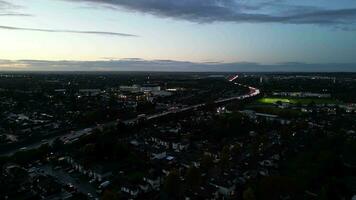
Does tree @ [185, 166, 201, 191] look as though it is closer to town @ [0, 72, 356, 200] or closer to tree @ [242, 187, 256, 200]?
town @ [0, 72, 356, 200]

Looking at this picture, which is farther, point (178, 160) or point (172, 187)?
point (178, 160)

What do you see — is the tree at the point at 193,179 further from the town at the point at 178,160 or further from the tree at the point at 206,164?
the tree at the point at 206,164

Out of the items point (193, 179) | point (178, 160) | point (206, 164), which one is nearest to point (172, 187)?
point (193, 179)

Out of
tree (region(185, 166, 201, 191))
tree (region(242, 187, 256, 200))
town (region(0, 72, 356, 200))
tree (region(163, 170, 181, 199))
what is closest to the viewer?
tree (region(242, 187, 256, 200))

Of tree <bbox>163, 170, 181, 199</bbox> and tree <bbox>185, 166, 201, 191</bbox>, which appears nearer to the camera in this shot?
tree <bbox>163, 170, 181, 199</bbox>

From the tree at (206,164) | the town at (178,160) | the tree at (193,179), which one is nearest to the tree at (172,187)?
the town at (178,160)

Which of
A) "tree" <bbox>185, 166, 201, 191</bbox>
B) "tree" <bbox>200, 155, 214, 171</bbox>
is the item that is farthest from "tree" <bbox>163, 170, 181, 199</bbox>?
"tree" <bbox>200, 155, 214, 171</bbox>

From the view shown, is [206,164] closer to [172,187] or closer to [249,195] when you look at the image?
[172,187]

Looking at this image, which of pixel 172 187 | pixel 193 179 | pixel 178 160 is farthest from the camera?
pixel 178 160

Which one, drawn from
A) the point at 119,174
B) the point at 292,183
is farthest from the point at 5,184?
the point at 292,183

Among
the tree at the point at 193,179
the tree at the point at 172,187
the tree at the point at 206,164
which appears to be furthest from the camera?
the tree at the point at 206,164

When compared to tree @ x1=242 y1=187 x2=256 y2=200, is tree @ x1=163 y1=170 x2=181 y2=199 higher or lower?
lower

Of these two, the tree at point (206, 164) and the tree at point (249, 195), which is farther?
the tree at point (206, 164)
